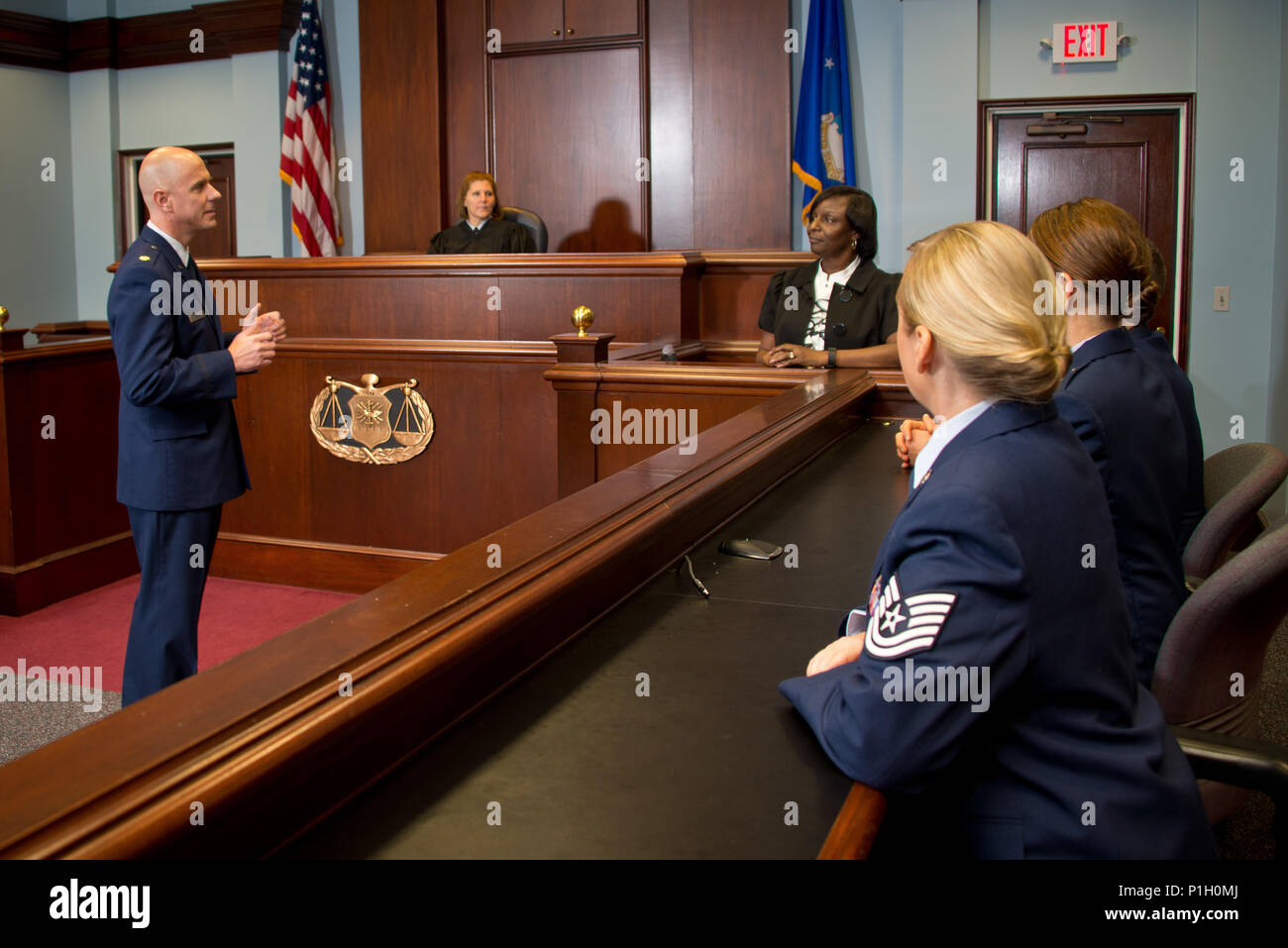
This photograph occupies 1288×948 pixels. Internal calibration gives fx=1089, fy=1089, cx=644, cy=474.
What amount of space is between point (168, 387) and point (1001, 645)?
7.75 feet

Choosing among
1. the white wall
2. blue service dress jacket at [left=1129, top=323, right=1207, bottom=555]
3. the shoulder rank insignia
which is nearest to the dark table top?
the shoulder rank insignia

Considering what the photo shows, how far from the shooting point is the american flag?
7.17m

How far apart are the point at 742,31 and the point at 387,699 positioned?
Answer: 6.37 m

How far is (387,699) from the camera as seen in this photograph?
0.95m

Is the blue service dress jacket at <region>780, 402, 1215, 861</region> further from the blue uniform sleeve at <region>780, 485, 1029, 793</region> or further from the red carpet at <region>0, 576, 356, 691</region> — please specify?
the red carpet at <region>0, 576, 356, 691</region>

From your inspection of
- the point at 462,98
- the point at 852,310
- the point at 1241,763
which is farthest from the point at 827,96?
the point at 1241,763

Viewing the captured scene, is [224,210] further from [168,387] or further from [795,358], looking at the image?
[168,387]

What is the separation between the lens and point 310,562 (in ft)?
16.1

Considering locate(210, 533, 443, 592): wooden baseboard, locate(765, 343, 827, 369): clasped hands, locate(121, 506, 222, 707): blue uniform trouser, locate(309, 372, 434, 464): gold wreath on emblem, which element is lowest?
locate(210, 533, 443, 592): wooden baseboard

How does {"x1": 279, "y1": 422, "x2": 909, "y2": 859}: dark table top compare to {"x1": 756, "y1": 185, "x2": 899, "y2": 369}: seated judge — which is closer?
{"x1": 279, "y1": 422, "x2": 909, "y2": 859}: dark table top

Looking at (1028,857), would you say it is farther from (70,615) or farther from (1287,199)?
(1287,199)

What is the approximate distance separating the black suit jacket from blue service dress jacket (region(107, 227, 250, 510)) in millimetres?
2032

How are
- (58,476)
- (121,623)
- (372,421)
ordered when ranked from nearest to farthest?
(121,623) → (58,476) → (372,421)

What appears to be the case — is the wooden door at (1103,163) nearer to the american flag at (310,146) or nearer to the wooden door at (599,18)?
the wooden door at (599,18)
